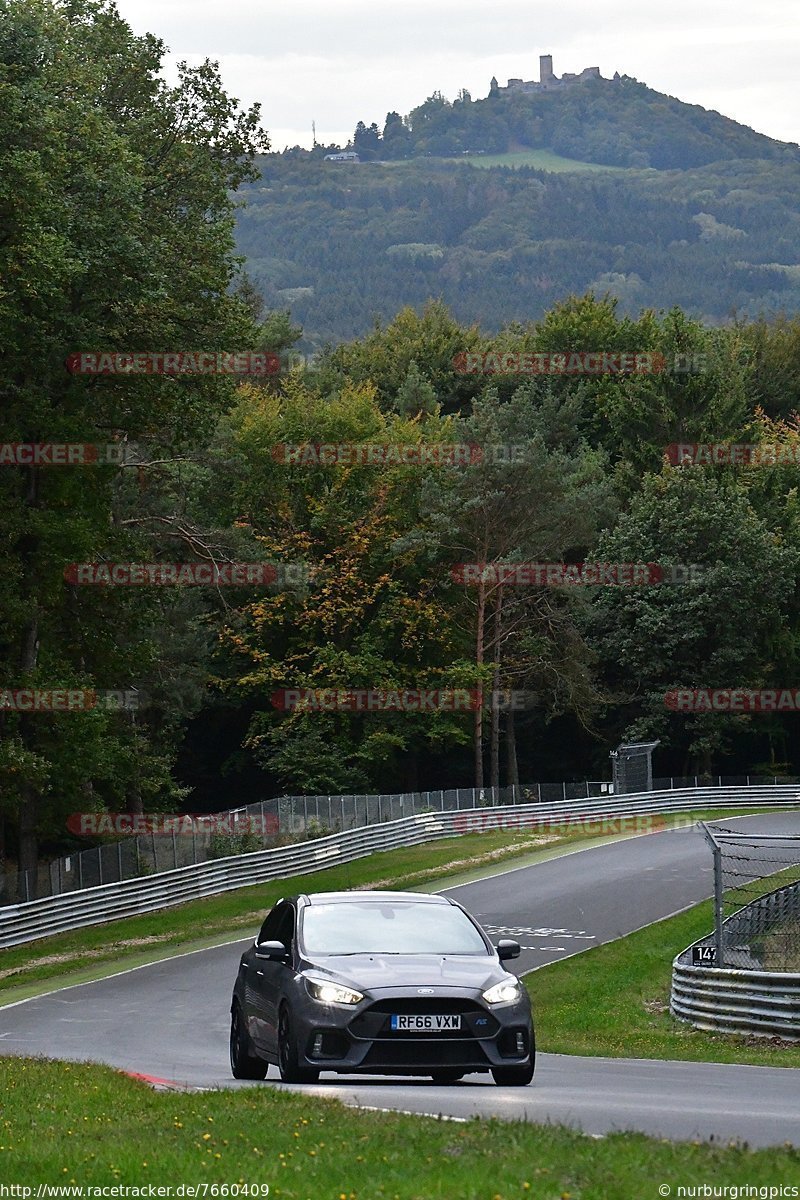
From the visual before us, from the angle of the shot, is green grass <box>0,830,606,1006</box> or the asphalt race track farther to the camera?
green grass <box>0,830,606,1006</box>

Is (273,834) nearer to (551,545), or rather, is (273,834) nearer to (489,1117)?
(551,545)

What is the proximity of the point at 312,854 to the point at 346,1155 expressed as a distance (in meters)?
37.9

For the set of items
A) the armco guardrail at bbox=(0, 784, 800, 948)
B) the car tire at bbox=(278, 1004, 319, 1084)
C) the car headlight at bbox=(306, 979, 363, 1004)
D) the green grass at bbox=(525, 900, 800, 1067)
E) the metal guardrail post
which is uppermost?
the car headlight at bbox=(306, 979, 363, 1004)

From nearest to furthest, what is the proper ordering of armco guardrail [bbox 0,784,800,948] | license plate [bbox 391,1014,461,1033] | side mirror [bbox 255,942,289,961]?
license plate [bbox 391,1014,461,1033], side mirror [bbox 255,942,289,961], armco guardrail [bbox 0,784,800,948]

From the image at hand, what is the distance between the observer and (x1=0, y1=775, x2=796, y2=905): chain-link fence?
37.8 meters

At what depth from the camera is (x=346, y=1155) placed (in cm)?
803

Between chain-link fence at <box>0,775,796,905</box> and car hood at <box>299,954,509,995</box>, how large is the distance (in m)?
25.6

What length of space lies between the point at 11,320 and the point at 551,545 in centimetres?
3907

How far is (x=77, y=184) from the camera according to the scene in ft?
109

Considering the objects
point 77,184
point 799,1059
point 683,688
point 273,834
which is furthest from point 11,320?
point 683,688

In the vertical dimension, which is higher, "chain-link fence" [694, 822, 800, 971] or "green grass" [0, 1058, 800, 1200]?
"green grass" [0, 1058, 800, 1200]

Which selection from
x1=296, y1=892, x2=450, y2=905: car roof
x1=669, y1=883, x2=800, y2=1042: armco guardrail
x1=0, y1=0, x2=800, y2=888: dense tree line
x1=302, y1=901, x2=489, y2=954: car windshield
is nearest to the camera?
x1=302, y1=901, x2=489, y2=954: car windshield

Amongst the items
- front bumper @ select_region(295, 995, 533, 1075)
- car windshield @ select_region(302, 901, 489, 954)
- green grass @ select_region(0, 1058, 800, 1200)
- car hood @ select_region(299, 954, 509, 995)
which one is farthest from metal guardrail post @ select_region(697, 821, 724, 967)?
green grass @ select_region(0, 1058, 800, 1200)

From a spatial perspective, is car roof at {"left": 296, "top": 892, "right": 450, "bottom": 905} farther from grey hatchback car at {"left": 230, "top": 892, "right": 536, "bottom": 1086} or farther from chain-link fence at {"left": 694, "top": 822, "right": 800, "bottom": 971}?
chain-link fence at {"left": 694, "top": 822, "right": 800, "bottom": 971}
